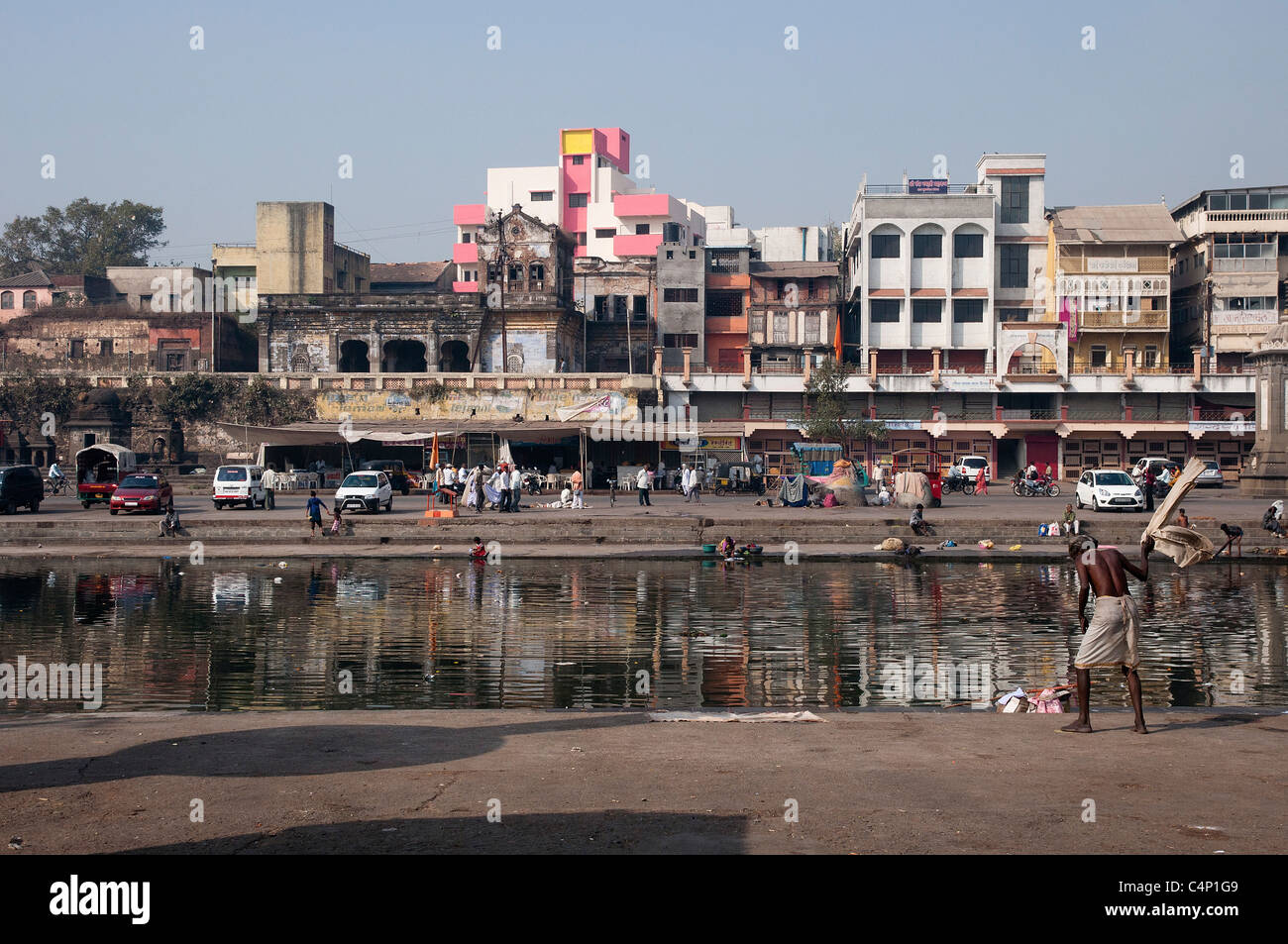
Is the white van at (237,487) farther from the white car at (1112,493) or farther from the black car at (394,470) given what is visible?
the white car at (1112,493)

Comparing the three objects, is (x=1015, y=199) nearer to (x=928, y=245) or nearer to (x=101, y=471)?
(x=928, y=245)

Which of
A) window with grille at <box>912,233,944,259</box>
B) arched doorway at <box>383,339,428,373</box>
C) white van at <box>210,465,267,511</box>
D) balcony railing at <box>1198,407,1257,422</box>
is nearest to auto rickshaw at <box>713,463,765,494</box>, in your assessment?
white van at <box>210,465,267,511</box>

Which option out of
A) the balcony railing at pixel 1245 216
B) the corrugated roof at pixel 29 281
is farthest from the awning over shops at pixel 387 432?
the balcony railing at pixel 1245 216

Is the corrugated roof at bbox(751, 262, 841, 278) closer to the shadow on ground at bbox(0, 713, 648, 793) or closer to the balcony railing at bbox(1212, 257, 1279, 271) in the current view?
the balcony railing at bbox(1212, 257, 1279, 271)

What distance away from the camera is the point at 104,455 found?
149 ft

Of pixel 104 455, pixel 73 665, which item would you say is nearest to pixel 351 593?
pixel 73 665

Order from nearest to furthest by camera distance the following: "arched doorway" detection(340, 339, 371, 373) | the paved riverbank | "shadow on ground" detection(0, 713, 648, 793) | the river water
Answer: "shadow on ground" detection(0, 713, 648, 793) < the river water < the paved riverbank < "arched doorway" detection(340, 339, 371, 373)

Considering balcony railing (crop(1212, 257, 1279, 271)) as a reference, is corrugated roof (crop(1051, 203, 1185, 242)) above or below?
above

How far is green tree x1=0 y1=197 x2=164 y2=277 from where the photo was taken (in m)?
88.8

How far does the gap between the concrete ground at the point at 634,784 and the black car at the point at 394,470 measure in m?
35.0

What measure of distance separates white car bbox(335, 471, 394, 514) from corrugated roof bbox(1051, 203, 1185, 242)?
40568mm

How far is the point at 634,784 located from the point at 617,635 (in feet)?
25.1

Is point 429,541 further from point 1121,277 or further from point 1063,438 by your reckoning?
point 1121,277

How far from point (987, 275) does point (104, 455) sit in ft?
143
